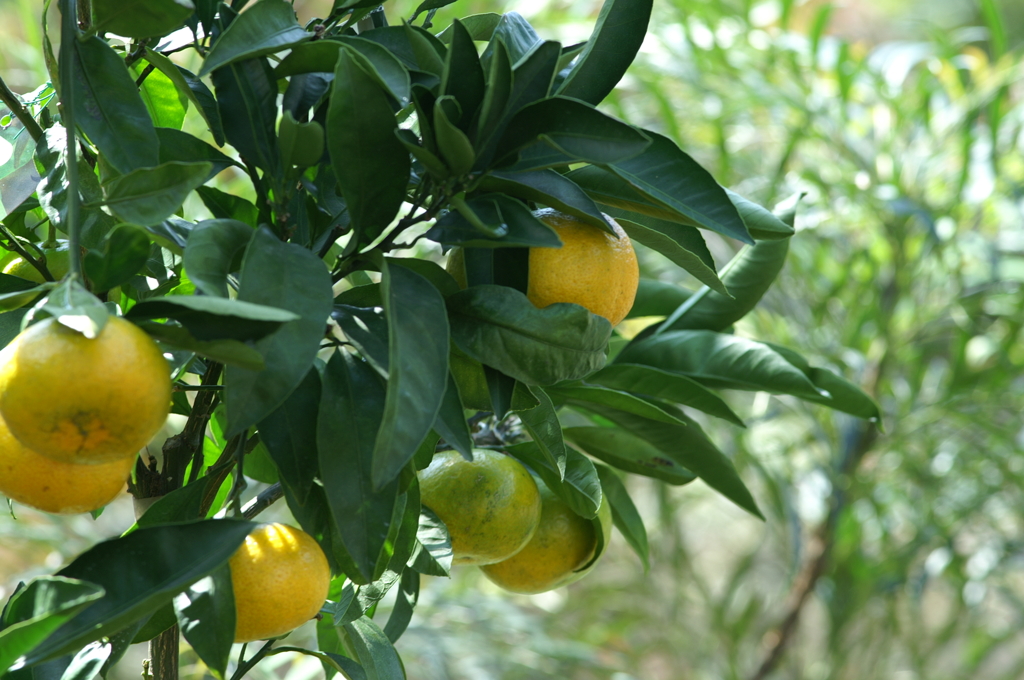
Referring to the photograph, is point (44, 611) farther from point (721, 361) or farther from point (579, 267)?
point (721, 361)

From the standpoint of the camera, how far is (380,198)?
322 millimetres

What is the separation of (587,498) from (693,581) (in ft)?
4.05

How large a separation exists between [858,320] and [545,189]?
1.06m

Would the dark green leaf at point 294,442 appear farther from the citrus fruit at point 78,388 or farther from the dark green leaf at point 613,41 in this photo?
the dark green leaf at point 613,41

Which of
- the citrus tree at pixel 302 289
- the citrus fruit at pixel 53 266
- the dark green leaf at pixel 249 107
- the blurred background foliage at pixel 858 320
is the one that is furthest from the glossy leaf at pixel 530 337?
the blurred background foliage at pixel 858 320

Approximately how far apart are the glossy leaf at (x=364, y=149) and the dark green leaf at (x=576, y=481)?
158 millimetres

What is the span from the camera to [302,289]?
0.28 m

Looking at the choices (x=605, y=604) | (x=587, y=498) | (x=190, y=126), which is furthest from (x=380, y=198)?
(x=605, y=604)

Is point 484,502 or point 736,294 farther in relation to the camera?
point 736,294

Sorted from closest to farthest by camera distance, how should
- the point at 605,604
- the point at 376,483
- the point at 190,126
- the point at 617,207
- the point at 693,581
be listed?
the point at 376,483 → the point at 617,207 → the point at 190,126 → the point at 693,581 → the point at 605,604

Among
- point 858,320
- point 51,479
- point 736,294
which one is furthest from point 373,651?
point 858,320

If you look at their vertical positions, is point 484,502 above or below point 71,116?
below

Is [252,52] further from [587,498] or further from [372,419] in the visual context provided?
[587,498]

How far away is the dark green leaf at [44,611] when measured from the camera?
0.82 ft
